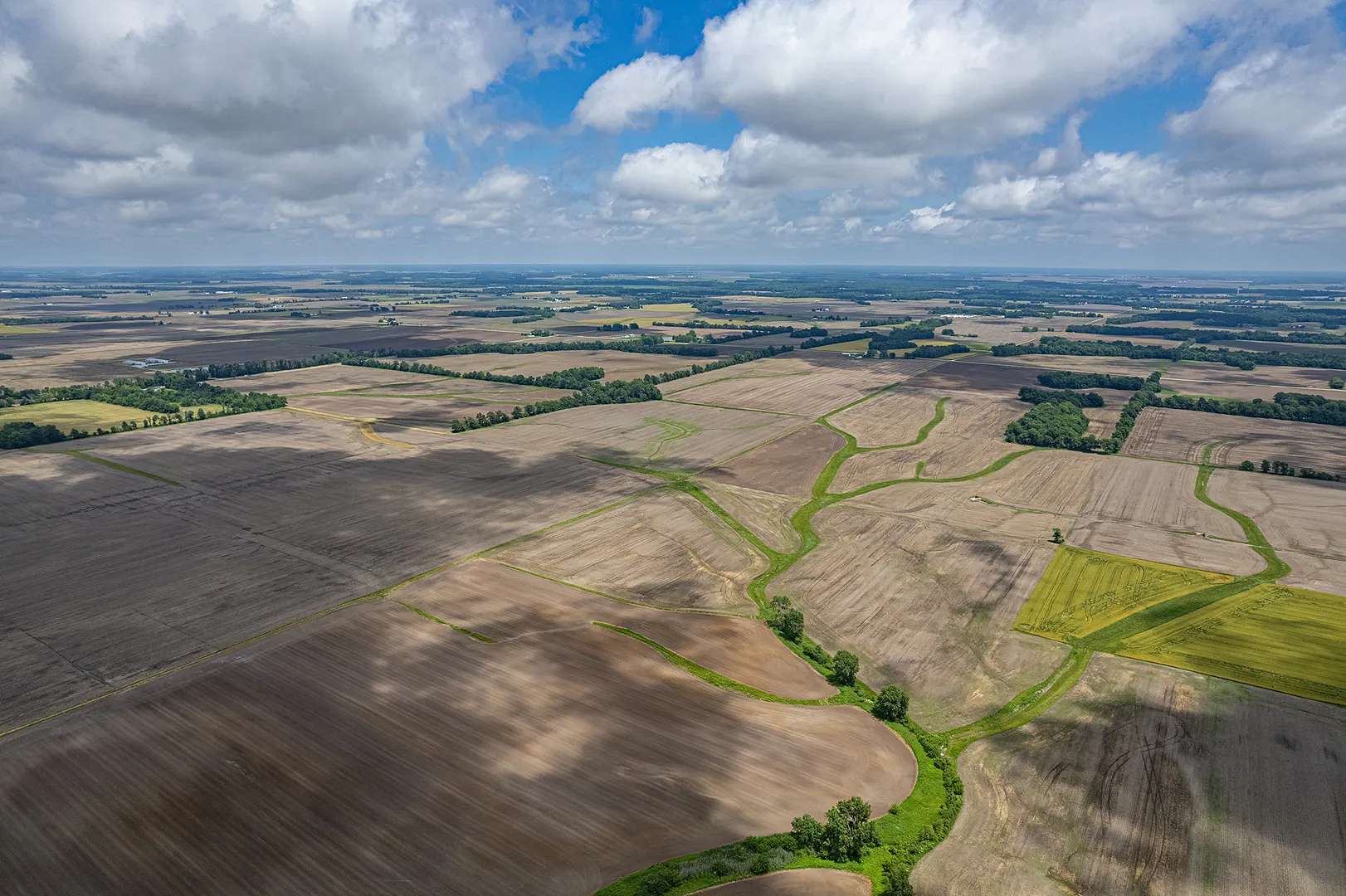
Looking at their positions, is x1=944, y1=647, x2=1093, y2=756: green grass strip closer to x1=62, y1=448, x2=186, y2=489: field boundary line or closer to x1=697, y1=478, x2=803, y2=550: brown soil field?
x1=697, y1=478, x2=803, y2=550: brown soil field

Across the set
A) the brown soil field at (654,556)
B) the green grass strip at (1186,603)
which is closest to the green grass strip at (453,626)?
the brown soil field at (654,556)

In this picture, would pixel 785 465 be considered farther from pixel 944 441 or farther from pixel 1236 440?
pixel 1236 440

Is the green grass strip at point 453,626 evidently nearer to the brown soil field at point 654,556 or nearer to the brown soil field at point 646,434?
the brown soil field at point 654,556

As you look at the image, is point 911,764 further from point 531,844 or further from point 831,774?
point 531,844

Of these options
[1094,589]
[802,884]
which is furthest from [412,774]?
[1094,589]

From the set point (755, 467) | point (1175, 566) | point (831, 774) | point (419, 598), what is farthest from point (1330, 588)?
point (419, 598)

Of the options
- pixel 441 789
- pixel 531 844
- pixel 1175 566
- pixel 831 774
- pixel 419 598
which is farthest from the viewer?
pixel 1175 566
